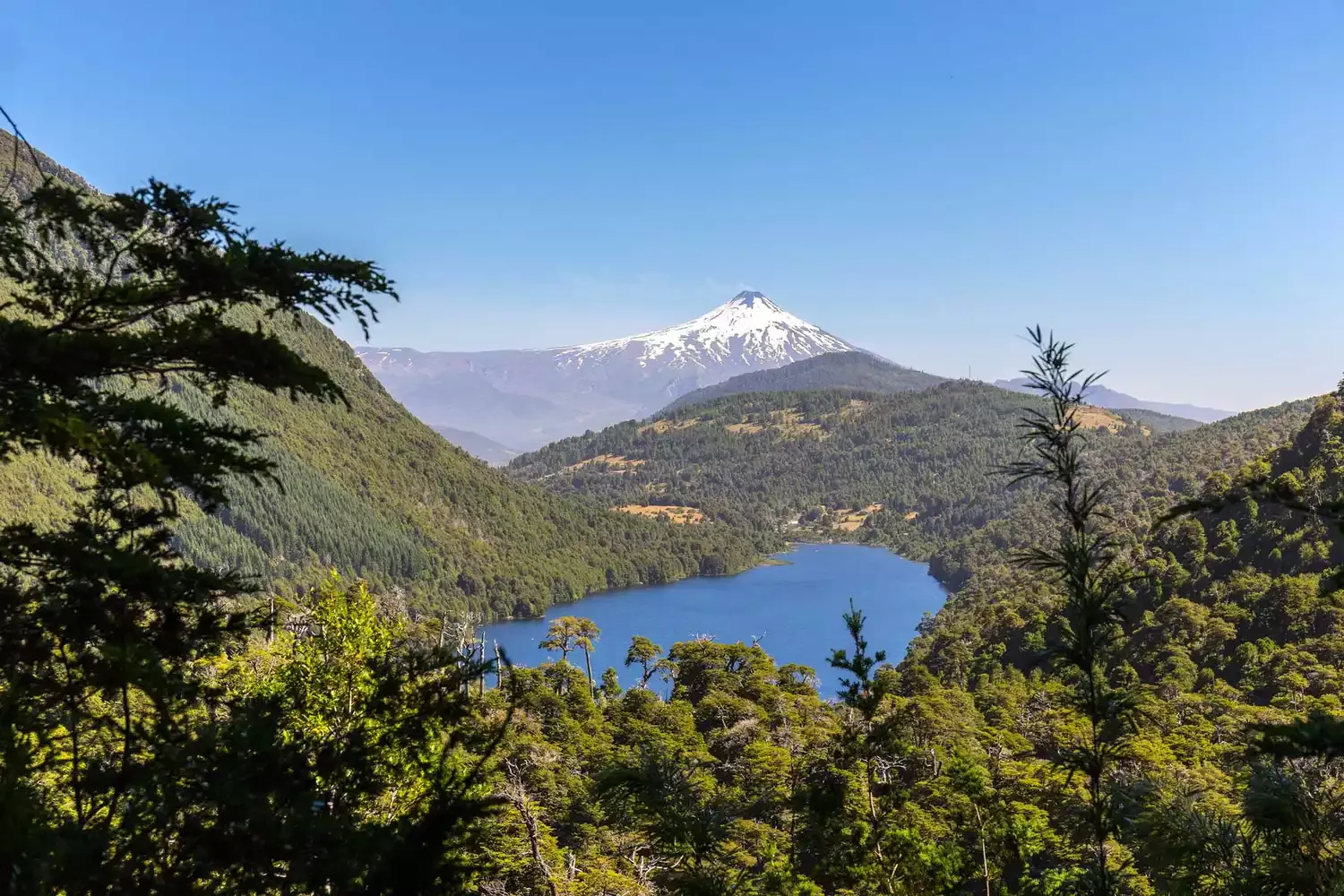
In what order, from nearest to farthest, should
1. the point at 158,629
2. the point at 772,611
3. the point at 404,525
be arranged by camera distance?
the point at 158,629, the point at 772,611, the point at 404,525

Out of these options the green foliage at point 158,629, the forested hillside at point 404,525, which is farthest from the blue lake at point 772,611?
the green foliage at point 158,629

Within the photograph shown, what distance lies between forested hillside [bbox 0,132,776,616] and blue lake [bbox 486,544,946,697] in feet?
21.5

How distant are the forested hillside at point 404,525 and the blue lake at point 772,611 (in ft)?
21.5

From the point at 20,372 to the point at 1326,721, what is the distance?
20.1ft

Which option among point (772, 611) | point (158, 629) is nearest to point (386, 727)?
point (158, 629)

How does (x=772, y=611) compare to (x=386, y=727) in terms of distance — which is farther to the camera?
(x=772, y=611)

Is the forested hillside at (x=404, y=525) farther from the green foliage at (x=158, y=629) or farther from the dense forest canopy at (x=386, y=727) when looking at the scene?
the green foliage at (x=158, y=629)

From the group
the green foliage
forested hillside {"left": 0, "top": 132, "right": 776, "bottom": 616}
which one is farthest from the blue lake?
the green foliage

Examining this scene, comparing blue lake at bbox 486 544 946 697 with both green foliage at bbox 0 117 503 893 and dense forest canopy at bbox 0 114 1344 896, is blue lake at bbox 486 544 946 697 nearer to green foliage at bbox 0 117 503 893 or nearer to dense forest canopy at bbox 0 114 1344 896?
dense forest canopy at bbox 0 114 1344 896

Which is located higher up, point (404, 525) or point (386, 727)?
point (386, 727)

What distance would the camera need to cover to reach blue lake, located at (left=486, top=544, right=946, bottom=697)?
79.9 meters

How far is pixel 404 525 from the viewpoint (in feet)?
391

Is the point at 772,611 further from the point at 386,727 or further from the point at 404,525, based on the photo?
the point at 386,727

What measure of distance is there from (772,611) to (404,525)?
55971 mm
